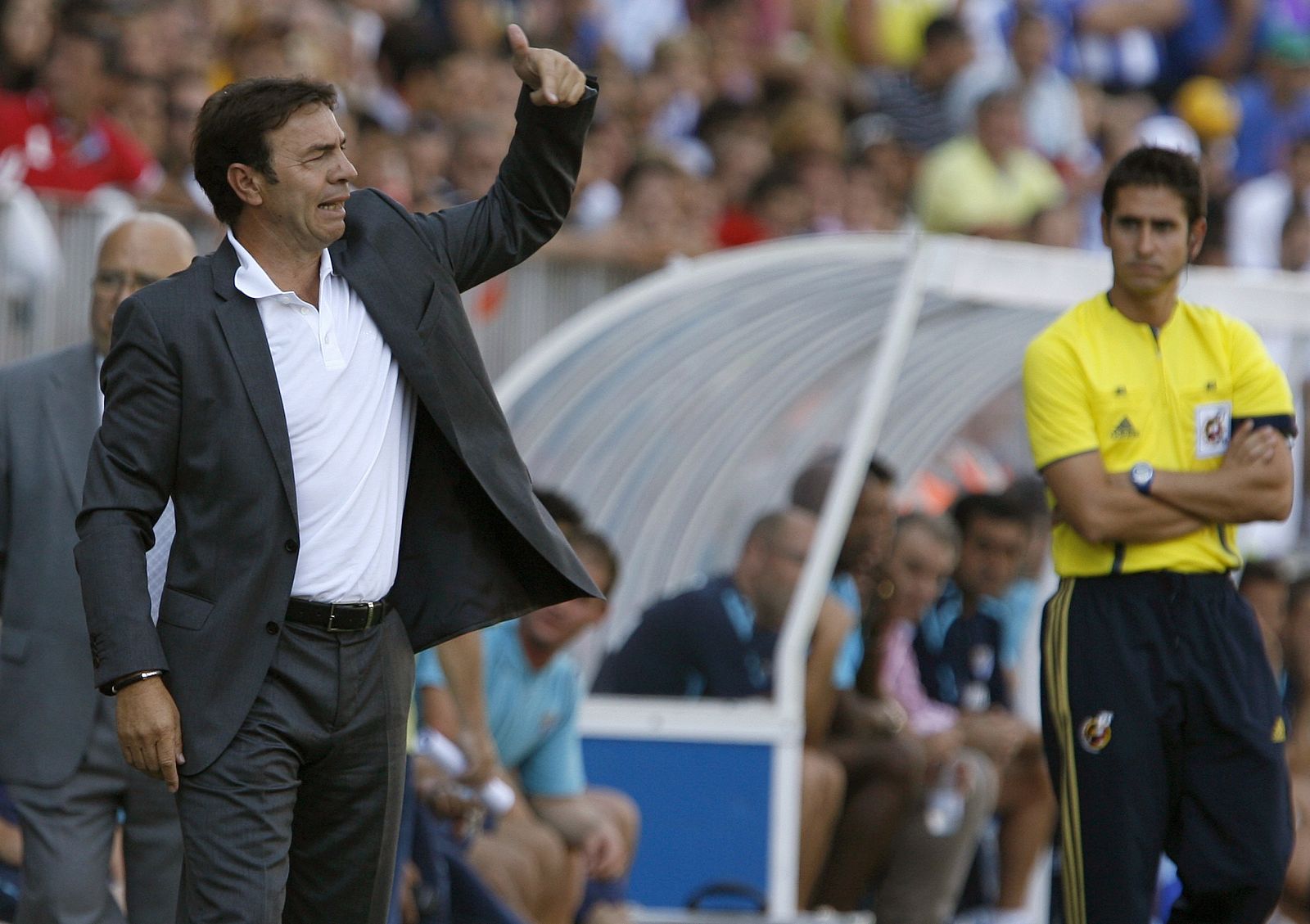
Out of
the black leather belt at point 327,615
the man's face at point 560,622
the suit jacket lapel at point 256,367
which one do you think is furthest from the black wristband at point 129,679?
the man's face at point 560,622

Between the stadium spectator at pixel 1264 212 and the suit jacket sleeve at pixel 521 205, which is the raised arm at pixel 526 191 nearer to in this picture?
the suit jacket sleeve at pixel 521 205

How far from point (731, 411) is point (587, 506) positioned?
0.74 meters

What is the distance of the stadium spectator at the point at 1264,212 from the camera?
13.8 m

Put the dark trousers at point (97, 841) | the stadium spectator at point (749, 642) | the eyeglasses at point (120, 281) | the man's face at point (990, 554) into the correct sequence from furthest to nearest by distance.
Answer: the man's face at point (990, 554) → the stadium spectator at point (749, 642) → the eyeglasses at point (120, 281) → the dark trousers at point (97, 841)

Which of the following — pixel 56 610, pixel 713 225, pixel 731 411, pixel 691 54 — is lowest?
pixel 56 610

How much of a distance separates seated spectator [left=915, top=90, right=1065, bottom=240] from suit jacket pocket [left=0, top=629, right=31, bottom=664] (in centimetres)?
817

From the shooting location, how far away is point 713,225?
11578mm

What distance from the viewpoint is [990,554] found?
9125 millimetres

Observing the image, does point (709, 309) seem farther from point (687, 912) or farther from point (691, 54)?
point (691, 54)

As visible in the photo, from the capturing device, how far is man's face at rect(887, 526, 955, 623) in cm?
868

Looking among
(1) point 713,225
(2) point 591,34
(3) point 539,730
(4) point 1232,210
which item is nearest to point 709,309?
(3) point 539,730

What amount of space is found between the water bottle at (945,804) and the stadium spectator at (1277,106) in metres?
8.85

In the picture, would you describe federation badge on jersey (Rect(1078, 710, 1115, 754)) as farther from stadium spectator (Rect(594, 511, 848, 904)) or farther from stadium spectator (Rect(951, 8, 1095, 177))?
stadium spectator (Rect(951, 8, 1095, 177))

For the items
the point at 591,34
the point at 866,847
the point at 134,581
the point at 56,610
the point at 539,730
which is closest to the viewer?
the point at 134,581
